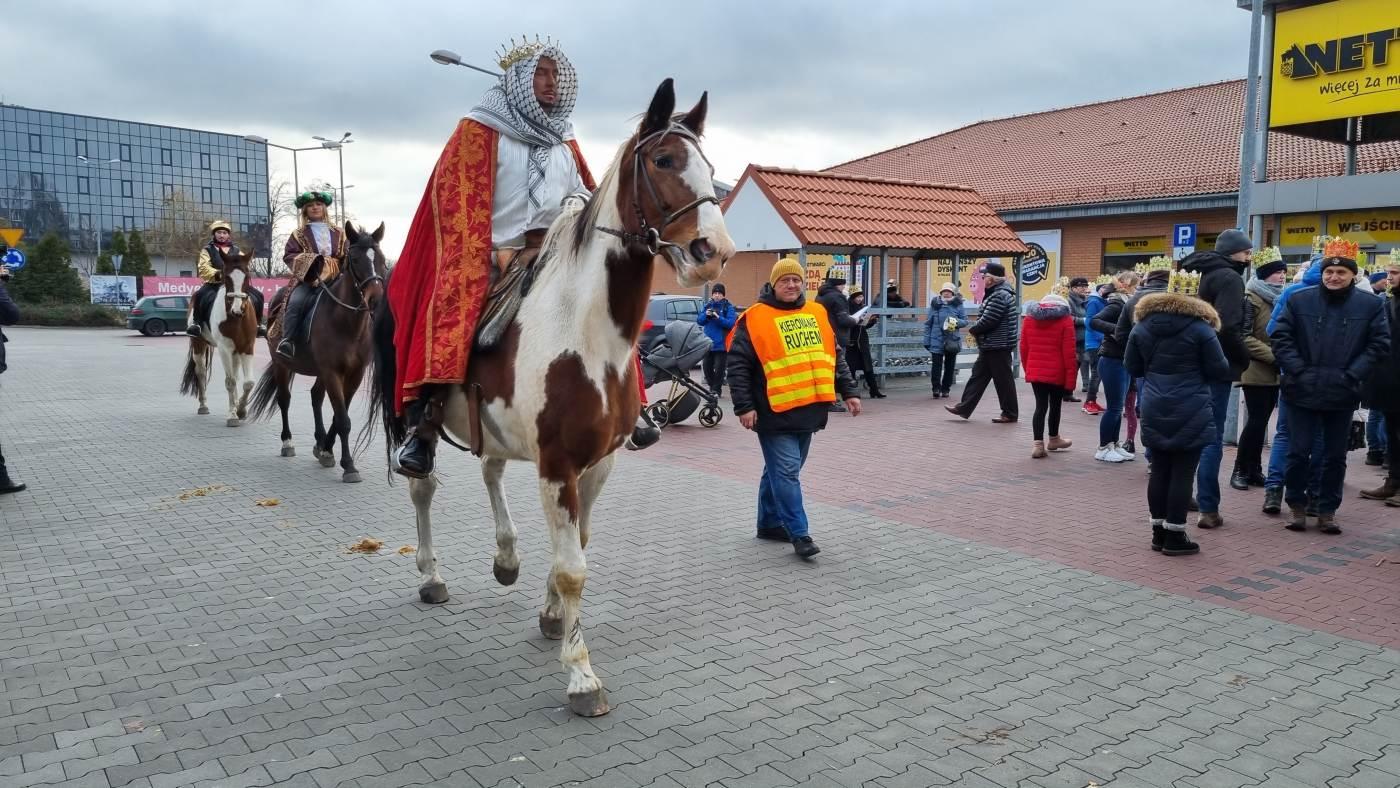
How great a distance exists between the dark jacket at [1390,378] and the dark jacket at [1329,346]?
1.85 ft

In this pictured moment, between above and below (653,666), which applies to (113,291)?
above

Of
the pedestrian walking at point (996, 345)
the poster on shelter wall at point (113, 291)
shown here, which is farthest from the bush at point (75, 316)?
the pedestrian walking at point (996, 345)

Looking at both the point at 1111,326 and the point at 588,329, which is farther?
the point at 1111,326

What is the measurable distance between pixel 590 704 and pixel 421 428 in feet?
5.44

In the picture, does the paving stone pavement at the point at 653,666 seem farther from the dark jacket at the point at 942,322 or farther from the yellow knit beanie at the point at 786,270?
the dark jacket at the point at 942,322

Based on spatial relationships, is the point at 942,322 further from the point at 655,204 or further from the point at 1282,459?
the point at 655,204

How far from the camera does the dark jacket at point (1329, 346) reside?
Answer: 6918 millimetres

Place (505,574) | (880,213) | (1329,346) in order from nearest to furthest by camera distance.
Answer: (505,574), (1329,346), (880,213)

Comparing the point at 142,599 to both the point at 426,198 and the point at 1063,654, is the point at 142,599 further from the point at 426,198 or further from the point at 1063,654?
the point at 1063,654

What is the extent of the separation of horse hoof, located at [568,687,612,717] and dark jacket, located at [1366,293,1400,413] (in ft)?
23.0

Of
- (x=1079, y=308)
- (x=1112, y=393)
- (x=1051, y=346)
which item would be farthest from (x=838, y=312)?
(x=1112, y=393)

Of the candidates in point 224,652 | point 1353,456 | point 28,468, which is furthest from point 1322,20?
point 28,468

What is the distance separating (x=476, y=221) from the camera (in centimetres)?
459

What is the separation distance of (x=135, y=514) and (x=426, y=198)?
4697mm
